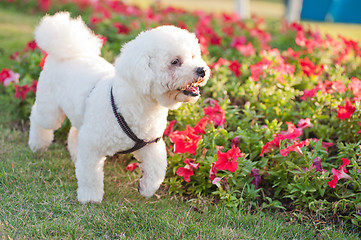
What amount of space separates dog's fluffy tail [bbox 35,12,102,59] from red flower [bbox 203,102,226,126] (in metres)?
1.12

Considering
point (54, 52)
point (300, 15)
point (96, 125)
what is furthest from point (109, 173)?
Result: point (300, 15)

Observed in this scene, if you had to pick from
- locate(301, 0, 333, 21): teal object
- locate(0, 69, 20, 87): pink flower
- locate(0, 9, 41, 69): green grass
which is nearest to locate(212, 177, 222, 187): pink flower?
locate(0, 69, 20, 87): pink flower

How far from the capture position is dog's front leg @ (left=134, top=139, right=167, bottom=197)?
10.3 feet

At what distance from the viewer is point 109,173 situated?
366 cm

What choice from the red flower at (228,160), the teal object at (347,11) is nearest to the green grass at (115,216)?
the red flower at (228,160)

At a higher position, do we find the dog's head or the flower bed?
the dog's head

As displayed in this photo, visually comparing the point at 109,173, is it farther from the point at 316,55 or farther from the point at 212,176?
the point at 316,55

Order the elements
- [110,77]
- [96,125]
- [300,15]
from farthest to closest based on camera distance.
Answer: [300,15]
[110,77]
[96,125]

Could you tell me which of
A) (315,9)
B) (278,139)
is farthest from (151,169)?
(315,9)

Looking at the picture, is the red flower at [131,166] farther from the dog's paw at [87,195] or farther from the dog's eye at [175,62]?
the dog's eye at [175,62]

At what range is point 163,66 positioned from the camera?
2635 mm

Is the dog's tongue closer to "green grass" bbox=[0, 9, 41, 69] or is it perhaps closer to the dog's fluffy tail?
the dog's fluffy tail

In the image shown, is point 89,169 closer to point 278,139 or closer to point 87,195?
point 87,195

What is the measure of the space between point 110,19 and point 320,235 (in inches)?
206
